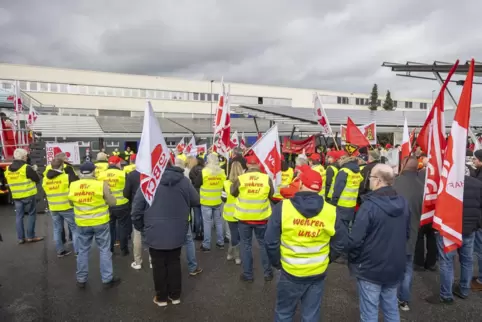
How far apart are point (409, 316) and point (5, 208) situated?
37.2 feet

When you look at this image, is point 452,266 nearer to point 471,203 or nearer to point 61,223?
point 471,203

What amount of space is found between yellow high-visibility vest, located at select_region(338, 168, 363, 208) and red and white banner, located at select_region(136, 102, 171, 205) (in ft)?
11.7

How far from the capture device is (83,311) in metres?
4.17

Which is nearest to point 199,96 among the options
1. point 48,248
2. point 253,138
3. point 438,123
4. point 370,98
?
point 253,138

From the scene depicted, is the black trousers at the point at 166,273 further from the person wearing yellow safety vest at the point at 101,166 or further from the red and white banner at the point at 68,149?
the red and white banner at the point at 68,149

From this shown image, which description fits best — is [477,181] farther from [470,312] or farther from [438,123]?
[470,312]

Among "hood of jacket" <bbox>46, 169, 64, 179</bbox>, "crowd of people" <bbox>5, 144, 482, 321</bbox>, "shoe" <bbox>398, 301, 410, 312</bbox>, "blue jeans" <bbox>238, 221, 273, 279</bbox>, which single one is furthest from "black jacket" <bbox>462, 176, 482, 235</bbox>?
"hood of jacket" <bbox>46, 169, 64, 179</bbox>

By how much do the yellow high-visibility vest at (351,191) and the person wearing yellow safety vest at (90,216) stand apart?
4024 millimetres

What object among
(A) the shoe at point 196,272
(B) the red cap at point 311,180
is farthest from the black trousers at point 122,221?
(B) the red cap at point 311,180

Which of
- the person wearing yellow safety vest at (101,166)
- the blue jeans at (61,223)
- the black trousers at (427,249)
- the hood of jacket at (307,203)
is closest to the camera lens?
the hood of jacket at (307,203)

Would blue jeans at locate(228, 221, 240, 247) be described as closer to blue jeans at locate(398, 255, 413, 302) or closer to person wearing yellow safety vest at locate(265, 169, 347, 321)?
person wearing yellow safety vest at locate(265, 169, 347, 321)

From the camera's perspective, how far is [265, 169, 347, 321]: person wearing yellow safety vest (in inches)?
113

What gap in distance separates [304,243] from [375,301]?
949 mm

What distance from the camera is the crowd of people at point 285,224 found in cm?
297
